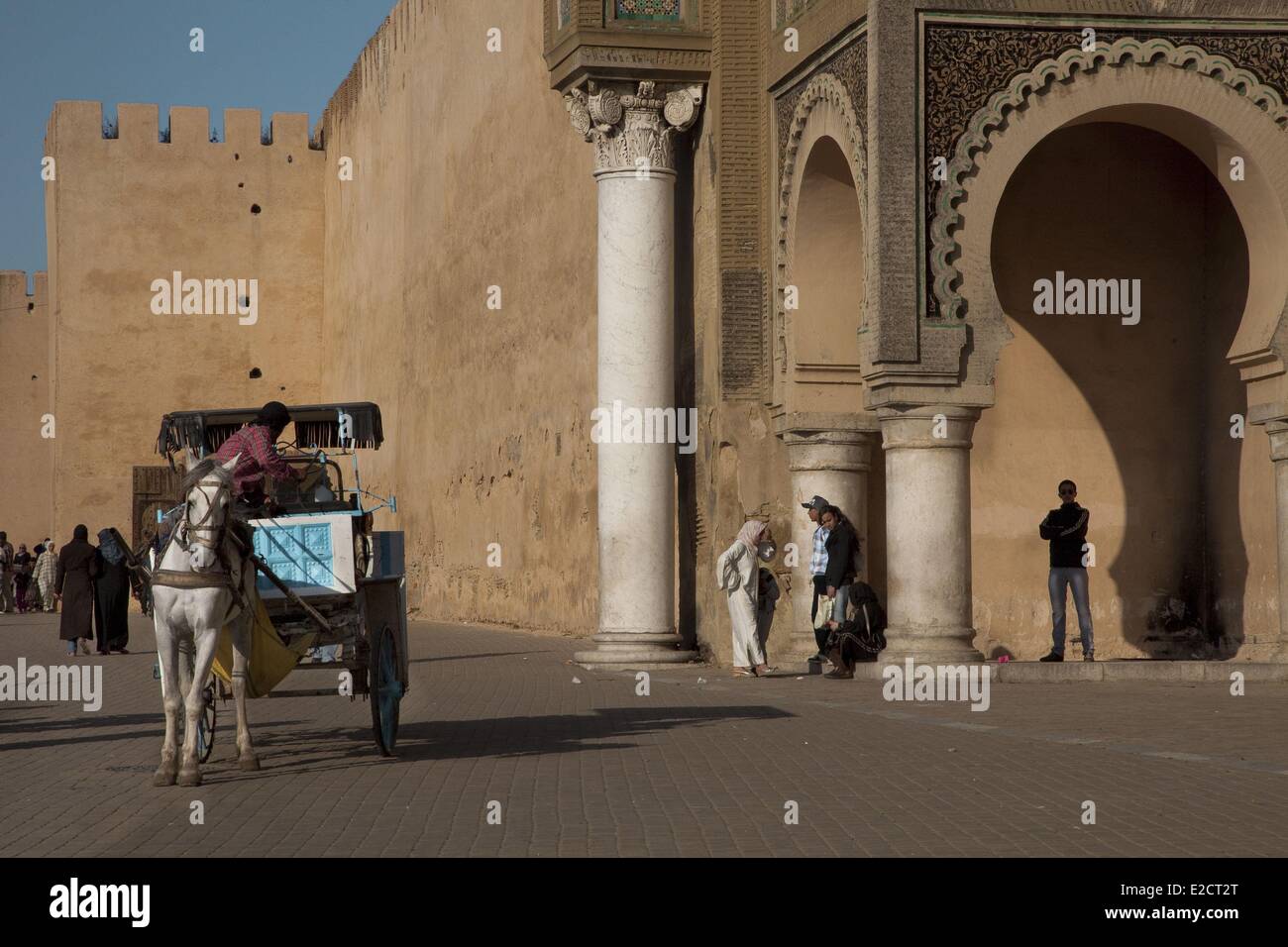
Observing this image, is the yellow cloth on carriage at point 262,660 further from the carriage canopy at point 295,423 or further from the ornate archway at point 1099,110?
the ornate archway at point 1099,110

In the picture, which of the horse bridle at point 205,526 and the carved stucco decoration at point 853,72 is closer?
the horse bridle at point 205,526

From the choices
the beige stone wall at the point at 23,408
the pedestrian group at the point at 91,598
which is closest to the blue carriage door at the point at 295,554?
the pedestrian group at the point at 91,598

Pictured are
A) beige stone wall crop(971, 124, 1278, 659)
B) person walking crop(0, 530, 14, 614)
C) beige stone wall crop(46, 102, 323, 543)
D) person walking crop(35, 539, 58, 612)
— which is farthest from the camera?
person walking crop(0, 530, 14, 614)

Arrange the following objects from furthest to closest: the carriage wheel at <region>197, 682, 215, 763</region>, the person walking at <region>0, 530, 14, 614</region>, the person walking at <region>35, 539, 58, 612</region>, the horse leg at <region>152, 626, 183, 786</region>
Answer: the person walking at <region>0, 530, 14, 614</region> < the person walking at <region>35, 539, 58, 612</region> < the carriage wheel at <region>197, 682, 215, 763</region> < the horse leg at <region>152, 626, 183, 786</region>

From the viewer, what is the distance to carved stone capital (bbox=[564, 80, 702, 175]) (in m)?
16.7

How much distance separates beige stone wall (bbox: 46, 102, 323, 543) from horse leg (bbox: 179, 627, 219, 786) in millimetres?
28579

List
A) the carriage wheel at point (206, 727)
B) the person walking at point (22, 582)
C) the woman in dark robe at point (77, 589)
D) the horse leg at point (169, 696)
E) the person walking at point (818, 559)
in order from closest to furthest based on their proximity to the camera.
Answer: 1. the horse leg at point (169, 696)
2. the carriage wheel at point (206, 727)
3. the person walking at point (818, 559)
4. the woman in dark robe at point (77, 589)
5. the person walking at point (22, 582)

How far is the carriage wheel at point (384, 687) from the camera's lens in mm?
9359

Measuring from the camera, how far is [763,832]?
22.8ft

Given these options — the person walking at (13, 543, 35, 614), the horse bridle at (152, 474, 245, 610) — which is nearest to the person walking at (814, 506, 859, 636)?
the horse bridle at (152, 474, 245, 610)

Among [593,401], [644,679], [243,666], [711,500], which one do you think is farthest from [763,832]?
[593,401]

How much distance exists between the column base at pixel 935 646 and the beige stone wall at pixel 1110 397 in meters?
3.21

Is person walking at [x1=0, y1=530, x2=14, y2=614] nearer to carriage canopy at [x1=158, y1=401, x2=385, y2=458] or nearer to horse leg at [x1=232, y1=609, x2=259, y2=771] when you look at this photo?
carriage canopy at [x1=158, y1=401, x2=385, y2=458]

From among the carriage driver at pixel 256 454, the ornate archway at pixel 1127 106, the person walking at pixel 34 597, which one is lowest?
the person walking at pixel 34 597
